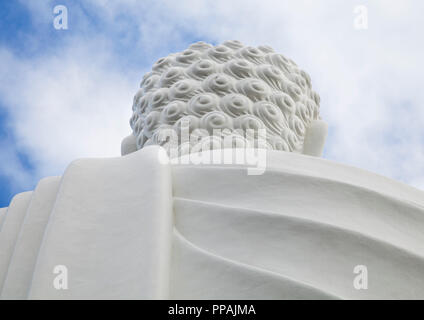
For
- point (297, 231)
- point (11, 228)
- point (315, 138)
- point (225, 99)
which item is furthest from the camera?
point (315, 138)

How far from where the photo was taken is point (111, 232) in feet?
8.36

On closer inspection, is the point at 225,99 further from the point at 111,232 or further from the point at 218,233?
the point at 111,232

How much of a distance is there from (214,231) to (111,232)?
473 mm

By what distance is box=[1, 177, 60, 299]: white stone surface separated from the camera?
2.36 meters

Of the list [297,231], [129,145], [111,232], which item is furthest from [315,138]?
[111,232]

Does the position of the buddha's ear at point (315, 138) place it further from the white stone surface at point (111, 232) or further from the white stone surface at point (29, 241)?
the white stone surface at point (29, 241)

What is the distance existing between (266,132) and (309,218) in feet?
5.36

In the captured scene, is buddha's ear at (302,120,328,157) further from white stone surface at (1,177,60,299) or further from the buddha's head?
white stone surface at (1,177,60,299)

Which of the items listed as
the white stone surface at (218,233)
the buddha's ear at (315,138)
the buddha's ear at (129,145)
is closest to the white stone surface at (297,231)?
the white stone surface at (218,233)

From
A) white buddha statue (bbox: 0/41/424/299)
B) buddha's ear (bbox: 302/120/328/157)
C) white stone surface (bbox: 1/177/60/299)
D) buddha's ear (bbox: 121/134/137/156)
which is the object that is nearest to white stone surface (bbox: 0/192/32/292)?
white buddha statue (bbox: 0/41/424/299)

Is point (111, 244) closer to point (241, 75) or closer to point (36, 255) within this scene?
point (36, 255)

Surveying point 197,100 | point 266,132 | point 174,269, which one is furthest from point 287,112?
point 174,269

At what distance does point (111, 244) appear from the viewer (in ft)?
8.13
